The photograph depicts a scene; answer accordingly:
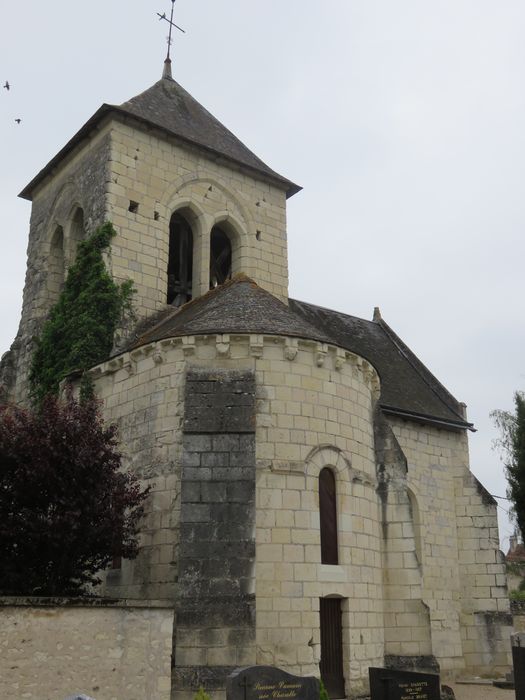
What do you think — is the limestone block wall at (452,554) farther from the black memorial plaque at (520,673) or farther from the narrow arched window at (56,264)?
the narrow arched window at (56,264)

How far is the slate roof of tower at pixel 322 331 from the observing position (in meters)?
13.3

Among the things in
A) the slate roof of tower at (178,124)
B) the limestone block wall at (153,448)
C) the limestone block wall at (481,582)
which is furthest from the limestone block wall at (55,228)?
the limestone block wall at (481,582)

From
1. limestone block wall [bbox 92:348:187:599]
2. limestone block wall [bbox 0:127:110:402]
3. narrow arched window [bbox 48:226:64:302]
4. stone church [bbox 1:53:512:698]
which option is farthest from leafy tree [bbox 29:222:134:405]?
limestone block wall [bbox 92:348:187:599]

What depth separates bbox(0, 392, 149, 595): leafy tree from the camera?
34.4ft

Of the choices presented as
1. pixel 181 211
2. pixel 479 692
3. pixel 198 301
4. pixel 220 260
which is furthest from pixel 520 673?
pixel 181 211

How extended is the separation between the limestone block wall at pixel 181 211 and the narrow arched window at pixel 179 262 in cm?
52

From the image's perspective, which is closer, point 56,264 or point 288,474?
point 288,474

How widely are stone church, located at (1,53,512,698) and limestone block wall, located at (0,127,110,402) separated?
0.07 m

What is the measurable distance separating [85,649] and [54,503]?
7.74 feet

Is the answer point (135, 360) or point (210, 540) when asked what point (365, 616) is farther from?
point (135, 360)

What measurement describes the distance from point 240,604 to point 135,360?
4940 mm

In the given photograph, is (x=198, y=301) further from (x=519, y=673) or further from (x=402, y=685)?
(x=519, y=673)

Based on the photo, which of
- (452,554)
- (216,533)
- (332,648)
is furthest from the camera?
(452,554)

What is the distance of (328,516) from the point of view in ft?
41.2
